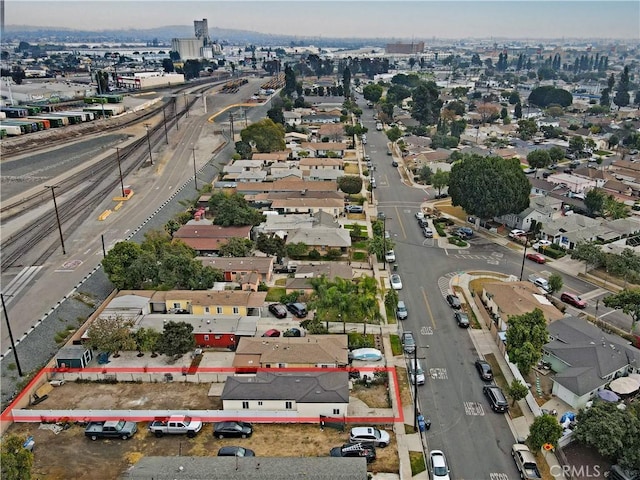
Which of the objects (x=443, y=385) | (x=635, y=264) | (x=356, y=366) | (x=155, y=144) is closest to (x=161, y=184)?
(x=155, y=144)

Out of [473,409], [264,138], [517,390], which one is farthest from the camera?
[264,138]

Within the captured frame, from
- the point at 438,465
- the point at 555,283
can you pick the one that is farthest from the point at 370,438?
the point at 555,283

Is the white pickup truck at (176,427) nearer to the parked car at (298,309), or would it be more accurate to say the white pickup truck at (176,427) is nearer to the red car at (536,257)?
the parked car at (298,309)

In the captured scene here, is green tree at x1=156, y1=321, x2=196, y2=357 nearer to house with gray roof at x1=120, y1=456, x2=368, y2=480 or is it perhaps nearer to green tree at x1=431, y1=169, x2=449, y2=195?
house with gray roof at x1=120, y1=456, x2=368, y2=480

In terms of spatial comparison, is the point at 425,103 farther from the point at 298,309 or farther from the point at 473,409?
the point at 473,409

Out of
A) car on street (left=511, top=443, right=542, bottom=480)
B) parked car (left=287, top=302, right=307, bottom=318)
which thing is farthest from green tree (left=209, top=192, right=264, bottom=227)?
car on street (left=511, top=443, right=542, bottom=480)

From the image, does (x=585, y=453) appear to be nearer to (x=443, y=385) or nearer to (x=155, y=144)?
(x=443, y=385)

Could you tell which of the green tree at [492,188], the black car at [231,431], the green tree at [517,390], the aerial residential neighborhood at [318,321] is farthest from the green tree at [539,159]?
the black car at [231,431]
